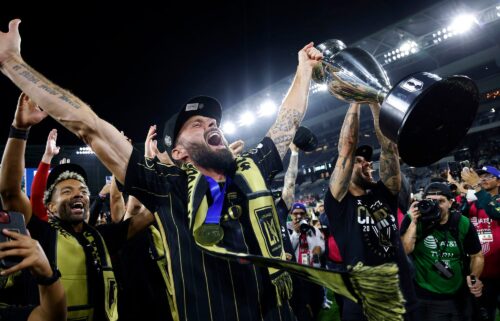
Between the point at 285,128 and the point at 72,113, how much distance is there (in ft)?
3.59

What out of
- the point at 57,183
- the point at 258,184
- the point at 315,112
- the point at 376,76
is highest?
the point at 315,112

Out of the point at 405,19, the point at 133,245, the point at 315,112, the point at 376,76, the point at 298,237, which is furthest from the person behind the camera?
the point at 315,112

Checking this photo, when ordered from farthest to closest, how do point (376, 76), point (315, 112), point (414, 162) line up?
point (315, 112) → point (376, 76) → point (414, 162)

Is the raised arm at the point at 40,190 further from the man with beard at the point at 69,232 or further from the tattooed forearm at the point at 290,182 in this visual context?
the tattooed forearm at the point at 290,182

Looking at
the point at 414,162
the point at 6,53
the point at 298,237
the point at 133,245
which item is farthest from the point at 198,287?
the point at 298,237

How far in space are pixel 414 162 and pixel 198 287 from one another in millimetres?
1102

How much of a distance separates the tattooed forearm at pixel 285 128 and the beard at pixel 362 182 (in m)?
1.61

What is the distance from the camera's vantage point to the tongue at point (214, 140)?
1975 millimetres

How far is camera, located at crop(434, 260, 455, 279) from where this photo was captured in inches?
157

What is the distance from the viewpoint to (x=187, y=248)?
1620 mm

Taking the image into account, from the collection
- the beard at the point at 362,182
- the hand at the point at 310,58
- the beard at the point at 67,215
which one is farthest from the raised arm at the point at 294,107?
the beard at the point at 67,215

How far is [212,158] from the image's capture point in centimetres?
191

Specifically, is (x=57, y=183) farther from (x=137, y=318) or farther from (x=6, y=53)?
(x=6, y=53)

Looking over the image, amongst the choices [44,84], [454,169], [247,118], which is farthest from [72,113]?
[247,118]
